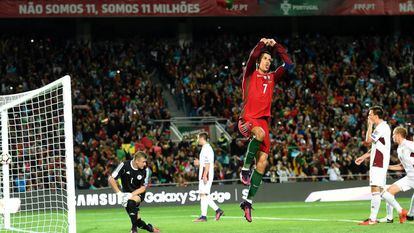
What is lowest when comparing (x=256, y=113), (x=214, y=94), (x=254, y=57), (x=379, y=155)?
(x=379, y=155)

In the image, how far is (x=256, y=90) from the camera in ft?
42.2

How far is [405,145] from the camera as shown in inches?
660

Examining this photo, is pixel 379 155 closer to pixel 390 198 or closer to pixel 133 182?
pixel 390 198

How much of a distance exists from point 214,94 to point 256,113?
22256 millimetres

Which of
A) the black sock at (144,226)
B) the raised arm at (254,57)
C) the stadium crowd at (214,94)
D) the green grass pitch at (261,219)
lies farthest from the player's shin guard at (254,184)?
the stadium crowd at (214,94)

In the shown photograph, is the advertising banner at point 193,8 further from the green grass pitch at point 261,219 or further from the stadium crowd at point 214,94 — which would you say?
the green grass pitch at point 261,219

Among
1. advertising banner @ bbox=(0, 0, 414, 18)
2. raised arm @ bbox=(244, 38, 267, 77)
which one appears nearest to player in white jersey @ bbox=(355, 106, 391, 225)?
raised arm @ bbox=(244, 38, 267, 77)

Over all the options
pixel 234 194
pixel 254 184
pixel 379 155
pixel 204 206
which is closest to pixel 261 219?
pixel 204 206

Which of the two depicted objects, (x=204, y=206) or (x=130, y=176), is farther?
(x=204, y=206)

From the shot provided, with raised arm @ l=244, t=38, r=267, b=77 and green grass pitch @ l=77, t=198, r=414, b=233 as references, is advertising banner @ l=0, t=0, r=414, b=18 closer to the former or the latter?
green grass pitch @ l=77, t=198, r=414, b=233

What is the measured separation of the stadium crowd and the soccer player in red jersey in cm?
1555

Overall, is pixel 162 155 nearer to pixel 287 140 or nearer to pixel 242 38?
pixel 287 140

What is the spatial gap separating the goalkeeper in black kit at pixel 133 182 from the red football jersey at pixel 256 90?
11.3 feet

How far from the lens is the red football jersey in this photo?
12.8 metres
